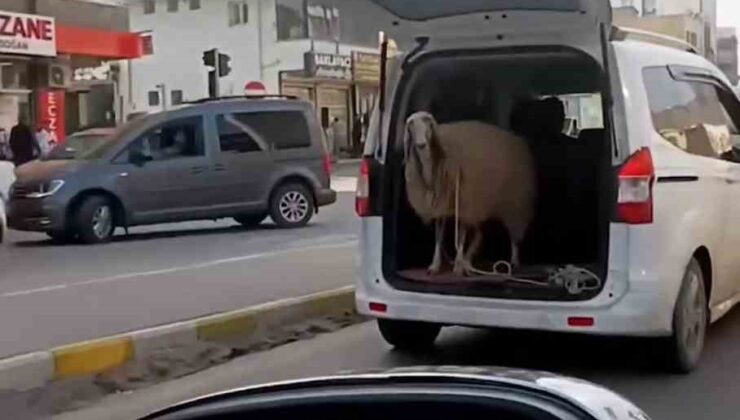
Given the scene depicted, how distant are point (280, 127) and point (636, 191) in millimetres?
12422

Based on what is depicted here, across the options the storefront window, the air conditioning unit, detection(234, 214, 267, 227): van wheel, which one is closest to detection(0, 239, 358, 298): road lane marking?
detection(234, 214, 267, 227): van wheel

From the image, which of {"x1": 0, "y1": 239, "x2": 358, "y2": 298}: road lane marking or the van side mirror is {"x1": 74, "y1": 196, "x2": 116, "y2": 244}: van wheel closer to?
the van side mirror

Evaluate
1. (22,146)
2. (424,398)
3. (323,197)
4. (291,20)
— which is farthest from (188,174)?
(291,20)

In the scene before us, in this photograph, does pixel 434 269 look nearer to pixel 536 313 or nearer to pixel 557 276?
pixel 557 276

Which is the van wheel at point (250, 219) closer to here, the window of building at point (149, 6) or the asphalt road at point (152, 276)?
the asphalt road at point (152, 276)

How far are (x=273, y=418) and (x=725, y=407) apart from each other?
4719 mm

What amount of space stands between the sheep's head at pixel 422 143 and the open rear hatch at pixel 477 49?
6 cm

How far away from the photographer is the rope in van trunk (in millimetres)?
7148

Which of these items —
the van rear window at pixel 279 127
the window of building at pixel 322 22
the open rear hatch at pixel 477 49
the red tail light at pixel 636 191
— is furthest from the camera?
the window of building at pixel 322 22

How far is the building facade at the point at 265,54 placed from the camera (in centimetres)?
4791

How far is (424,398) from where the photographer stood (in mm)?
2338

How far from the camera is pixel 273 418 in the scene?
7.91 ft

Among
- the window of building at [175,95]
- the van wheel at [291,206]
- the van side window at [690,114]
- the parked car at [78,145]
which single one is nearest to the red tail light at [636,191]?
the van side window at [690,114]

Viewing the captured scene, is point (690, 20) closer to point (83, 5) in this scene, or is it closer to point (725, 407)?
point (83, 5)
